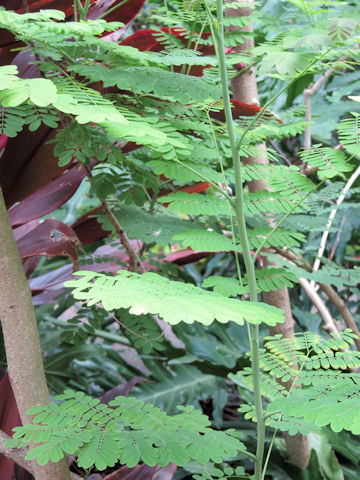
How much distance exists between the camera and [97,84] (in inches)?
34.6

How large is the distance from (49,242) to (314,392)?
0.51 m

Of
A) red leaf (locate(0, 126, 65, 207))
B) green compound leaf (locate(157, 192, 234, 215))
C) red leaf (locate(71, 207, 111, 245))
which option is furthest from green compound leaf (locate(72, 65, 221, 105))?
red leaf (locate(71, 207, 111, 245))

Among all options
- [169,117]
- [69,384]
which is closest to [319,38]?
[169,117]

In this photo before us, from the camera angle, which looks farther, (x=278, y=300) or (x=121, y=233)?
(x=278, y=300)

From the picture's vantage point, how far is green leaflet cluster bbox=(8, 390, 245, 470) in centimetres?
57

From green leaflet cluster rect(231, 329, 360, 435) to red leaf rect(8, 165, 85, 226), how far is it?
0.48m

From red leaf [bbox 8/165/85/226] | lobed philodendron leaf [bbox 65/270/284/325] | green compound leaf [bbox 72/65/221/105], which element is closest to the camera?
lobed philodendron leaf [bbox 65/270/284/325]

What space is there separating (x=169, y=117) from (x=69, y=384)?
0.85 metres

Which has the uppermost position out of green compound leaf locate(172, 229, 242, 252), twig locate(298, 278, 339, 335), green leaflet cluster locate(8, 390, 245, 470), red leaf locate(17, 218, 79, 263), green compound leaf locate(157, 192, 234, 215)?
green compound leaf locate(157, 192, 234, 215)

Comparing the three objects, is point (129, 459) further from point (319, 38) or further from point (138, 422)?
point (319, 38)

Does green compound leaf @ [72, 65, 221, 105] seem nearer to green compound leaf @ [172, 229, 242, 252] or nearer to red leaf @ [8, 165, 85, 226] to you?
green compound leaf @ [172, 229, 242, 252]

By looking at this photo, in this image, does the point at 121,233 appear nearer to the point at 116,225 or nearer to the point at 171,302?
the point at 116,225

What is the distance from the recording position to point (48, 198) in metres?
0.97

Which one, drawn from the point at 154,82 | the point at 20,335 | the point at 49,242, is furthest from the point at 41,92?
the point at 49,242
